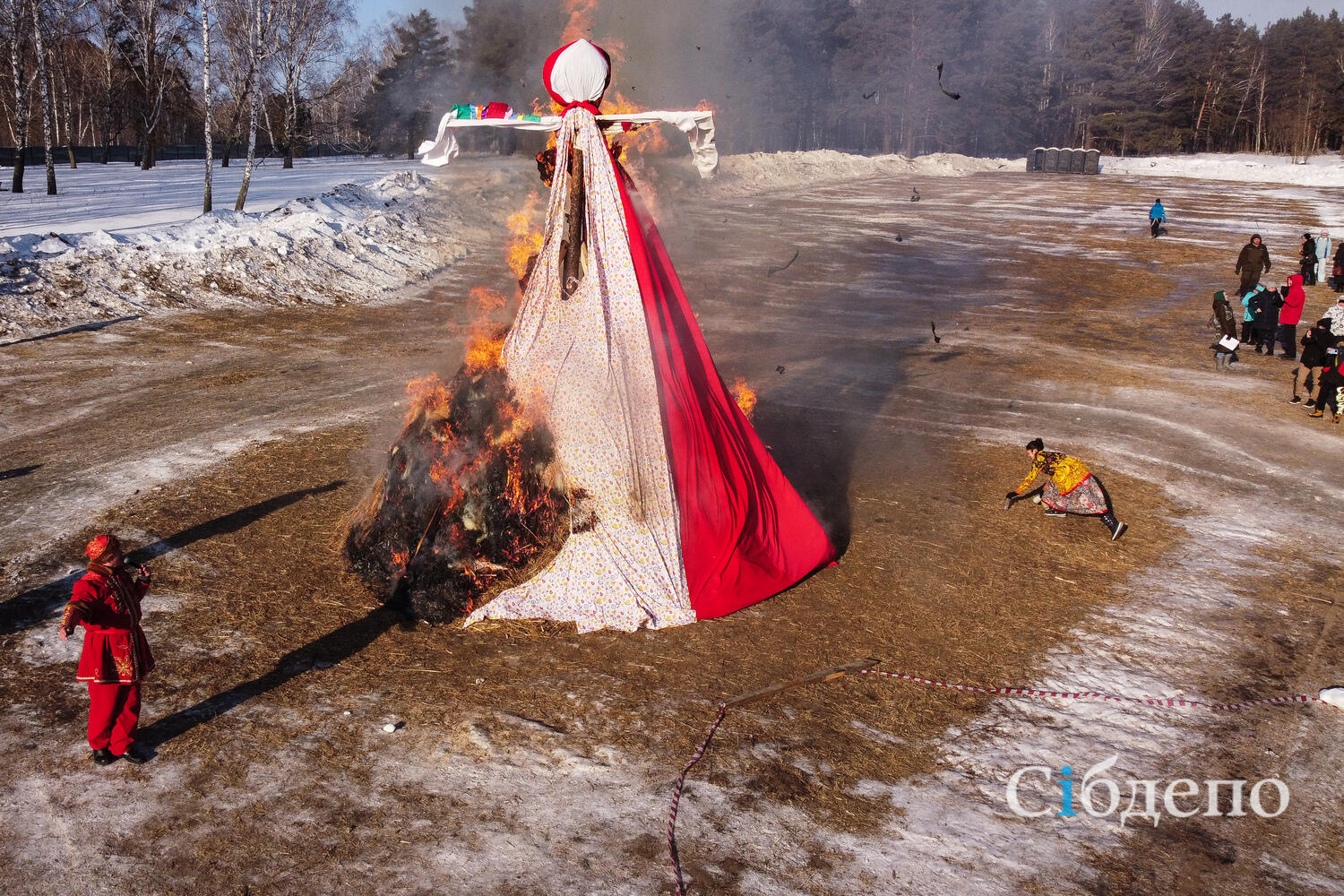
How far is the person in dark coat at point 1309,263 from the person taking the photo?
25422 mm

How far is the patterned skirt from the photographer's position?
1008cm

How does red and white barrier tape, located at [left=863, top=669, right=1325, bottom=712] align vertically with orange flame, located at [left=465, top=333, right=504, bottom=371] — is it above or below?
below

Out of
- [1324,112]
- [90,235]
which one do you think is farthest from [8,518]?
[1324,112]

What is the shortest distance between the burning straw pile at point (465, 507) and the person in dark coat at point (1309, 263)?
25699mm

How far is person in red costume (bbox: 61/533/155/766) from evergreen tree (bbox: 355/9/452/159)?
15.5m

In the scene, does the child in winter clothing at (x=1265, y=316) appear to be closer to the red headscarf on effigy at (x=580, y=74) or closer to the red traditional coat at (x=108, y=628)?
the red headscarf on effigy at (x=580, y=74)

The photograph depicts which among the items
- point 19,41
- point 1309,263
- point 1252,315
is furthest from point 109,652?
point 1309,263

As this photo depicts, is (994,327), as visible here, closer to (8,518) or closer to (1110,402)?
(1110,402)

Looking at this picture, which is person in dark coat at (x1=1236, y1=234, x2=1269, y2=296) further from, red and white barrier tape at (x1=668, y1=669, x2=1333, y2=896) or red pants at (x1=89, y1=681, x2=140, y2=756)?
red pants at (x1=89, y1=681, x2=140, y2=756)

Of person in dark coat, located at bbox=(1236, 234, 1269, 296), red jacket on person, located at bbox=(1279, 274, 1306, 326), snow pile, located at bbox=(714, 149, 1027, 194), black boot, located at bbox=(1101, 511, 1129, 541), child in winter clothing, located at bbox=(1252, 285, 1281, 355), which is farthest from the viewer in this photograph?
snow pile, located at bbox=(714, 149, 1027, 194)

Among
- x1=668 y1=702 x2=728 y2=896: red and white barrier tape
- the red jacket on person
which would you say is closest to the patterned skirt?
x1=668 y1=702 x2=728 y2=896: red and white barrier tape

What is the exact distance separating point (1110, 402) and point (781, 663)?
10415 mm

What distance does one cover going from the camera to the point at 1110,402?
596 inches

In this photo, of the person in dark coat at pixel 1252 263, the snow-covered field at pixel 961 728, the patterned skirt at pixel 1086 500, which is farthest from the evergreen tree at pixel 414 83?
the person in dark coat at pixel 1252 263
